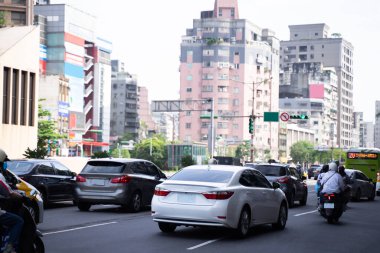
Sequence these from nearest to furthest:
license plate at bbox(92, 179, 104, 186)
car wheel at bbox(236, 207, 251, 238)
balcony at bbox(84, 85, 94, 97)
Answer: car wheel at bbox(236, 207, 251, 238)
license plate at bbox(92, 179, 104, 186)
balcony at bbox(84, 85, 94, 97)

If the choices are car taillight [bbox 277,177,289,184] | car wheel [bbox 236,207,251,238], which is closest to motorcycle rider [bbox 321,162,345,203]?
car wheel [bbox 236,207,251,238]

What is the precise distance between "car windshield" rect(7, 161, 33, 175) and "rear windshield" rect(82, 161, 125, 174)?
165 centimetres

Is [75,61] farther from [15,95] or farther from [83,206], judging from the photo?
[83,206]

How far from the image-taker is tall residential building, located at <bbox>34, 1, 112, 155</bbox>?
142875 mm

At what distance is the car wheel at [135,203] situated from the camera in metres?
21.6

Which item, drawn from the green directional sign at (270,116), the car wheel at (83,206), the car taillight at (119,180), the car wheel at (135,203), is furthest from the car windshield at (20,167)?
the green directional sign at (270,116)

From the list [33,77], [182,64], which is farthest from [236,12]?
[33,77]

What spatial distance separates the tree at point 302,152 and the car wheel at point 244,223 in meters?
163

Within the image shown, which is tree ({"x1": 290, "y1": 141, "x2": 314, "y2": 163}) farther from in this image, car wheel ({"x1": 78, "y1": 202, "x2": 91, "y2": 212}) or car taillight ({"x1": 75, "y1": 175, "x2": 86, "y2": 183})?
car taillight ({"x1": 75, "y1": 175, "x2": 86, "y2": 183})

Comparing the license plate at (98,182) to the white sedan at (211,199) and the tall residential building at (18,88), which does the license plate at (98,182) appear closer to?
the white sedan at (211,199)

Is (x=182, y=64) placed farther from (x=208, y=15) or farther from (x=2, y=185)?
(x=2, y=185)

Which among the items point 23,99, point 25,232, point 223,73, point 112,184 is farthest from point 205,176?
point 223,73

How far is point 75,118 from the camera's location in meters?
144

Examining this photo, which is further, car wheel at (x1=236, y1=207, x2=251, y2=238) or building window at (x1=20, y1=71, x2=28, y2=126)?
building window at (x1=20, y1=71, x2=28, y2=126)
